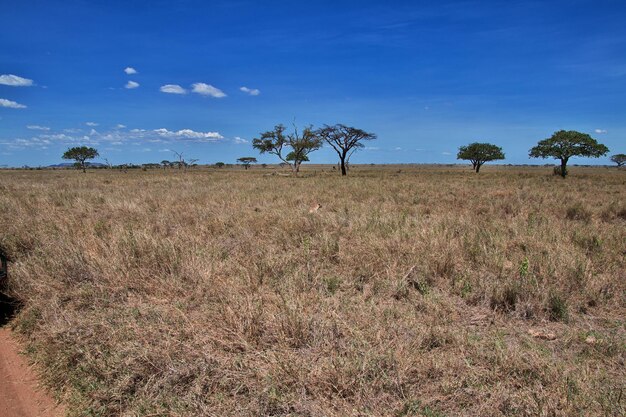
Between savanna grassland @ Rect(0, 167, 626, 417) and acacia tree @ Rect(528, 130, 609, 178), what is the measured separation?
152 feet

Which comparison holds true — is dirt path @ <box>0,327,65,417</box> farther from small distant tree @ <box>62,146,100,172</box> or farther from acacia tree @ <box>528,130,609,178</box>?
small distant tree @ <box>62,146,100,172</box>

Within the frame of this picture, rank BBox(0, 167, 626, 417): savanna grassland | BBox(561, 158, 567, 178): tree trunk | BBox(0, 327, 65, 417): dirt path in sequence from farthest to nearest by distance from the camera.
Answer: BBox(561, 158, 567, 178): tree trunk, BBox(0, 327, 65, 417): dirt path, BBox(0, 167, 626, 417): savanna grassland

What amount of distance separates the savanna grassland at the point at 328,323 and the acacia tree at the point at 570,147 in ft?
152

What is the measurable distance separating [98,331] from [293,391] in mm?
2207

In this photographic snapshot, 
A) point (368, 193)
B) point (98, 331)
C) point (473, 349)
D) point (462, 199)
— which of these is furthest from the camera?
point (368, 193)

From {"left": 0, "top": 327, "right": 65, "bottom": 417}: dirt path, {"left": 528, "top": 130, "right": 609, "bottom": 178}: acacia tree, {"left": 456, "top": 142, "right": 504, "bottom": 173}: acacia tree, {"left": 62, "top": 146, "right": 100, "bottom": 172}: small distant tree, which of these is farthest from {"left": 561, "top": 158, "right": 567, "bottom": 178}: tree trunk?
{"left": 62, "top": 146, "right": 100, "bottom": 172}: small distant tree

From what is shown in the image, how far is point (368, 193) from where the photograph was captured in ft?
51.7

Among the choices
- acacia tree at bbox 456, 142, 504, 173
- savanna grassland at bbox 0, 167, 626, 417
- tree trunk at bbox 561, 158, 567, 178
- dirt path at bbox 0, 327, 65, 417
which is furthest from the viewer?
acacia tree at bbox 456, 142, 504, 173

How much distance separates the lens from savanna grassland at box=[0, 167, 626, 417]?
2561 millimetres

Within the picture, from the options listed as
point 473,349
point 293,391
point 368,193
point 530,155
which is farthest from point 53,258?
point 530,155

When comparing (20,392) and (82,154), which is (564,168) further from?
(82,154)

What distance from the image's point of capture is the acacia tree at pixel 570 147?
43500 millimetres

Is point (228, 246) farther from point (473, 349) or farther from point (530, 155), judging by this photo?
point (530, 155)

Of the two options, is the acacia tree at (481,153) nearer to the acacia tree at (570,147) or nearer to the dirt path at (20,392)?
the acacia tree at (570,147)
